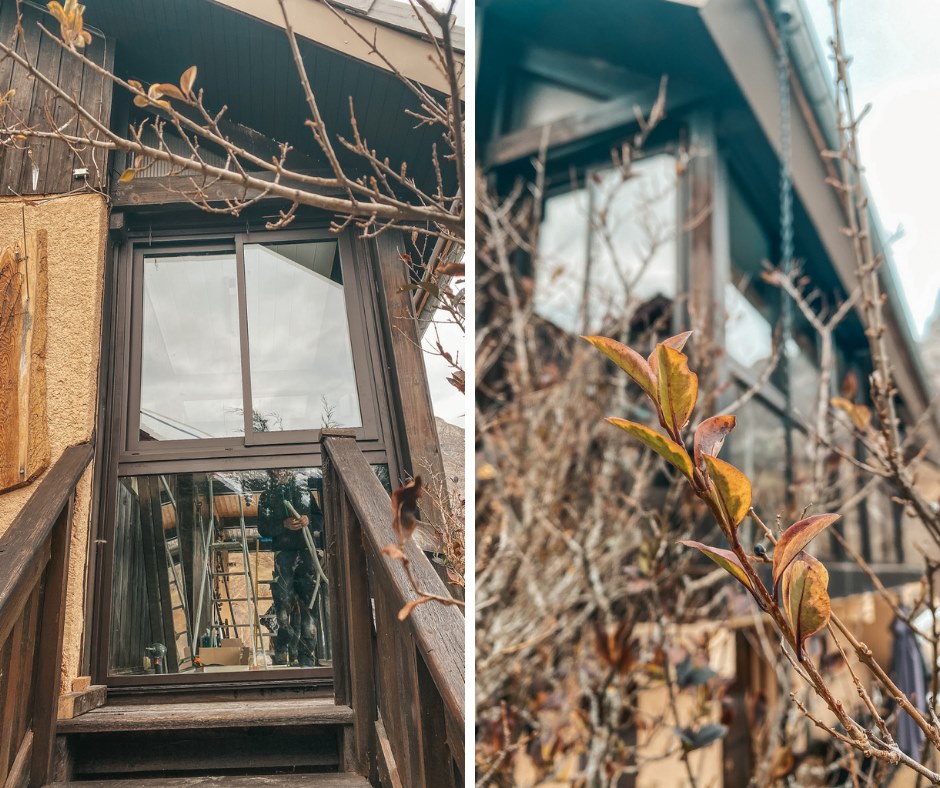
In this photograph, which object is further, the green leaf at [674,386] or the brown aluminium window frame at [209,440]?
the brown aluminium window frame at [209,440]

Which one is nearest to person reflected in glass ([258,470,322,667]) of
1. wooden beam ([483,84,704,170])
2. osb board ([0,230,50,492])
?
osb board ([0,230,50,492])

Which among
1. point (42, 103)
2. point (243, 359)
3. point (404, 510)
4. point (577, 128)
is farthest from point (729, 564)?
point (577, 128)

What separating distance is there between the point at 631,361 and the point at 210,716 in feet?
2.09

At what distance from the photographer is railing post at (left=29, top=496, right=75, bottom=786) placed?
758 millimetres

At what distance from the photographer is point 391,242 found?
890 mm

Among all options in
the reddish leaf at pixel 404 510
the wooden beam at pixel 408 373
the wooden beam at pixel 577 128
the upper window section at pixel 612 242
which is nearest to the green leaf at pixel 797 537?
the reddish leaf at pixel 404 510

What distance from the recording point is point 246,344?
0.89 meters

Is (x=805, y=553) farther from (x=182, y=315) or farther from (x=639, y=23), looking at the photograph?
(x=639, y=23)

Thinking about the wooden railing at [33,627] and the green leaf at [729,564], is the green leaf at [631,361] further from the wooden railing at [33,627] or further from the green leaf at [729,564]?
the wooden railing at [33,627]

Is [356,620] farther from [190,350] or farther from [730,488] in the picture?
[730,488]

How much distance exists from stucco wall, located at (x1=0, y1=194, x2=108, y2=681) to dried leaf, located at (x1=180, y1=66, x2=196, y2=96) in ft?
0.54

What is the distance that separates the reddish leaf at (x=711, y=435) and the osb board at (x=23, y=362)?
0.71 metres

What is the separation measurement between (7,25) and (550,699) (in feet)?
4.18

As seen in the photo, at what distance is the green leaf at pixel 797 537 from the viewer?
1.21 feet
